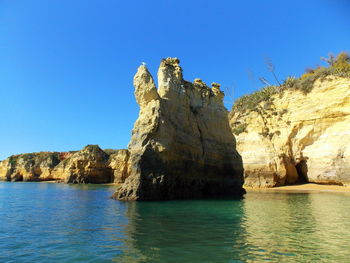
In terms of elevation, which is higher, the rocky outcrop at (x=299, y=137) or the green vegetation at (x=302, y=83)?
the green vegetation at (x=302, y=83)

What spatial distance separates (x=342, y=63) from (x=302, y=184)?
17384 mm

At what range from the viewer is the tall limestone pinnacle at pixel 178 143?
733 inches

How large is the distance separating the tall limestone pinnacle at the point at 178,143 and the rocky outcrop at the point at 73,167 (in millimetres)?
31479

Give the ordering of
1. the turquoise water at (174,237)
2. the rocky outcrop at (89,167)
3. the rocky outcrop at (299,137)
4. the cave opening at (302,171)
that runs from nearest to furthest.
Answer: the turquoise water at (174,237)
the rocky outcrop at (299,137)
the cave opening at (302,171)
the rocky outcrop at (89,167)

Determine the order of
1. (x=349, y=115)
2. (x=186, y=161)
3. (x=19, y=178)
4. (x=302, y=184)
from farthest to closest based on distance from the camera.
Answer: (x=19, y=178)
(x=302, y=184)
(x=349, y=115)
(x=186, y=161)

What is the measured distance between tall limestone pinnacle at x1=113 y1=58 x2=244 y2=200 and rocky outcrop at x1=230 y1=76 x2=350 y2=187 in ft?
33.1

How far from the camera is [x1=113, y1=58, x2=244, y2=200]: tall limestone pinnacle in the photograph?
18625mm

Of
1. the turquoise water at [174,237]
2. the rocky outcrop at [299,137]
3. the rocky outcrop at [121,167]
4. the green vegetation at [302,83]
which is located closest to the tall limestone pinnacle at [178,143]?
the turquoise water at [174,237]

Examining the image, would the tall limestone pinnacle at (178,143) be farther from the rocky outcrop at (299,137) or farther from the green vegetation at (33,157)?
the green vegetation at (33,157)

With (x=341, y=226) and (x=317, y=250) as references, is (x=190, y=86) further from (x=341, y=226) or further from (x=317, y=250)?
(x=317, y=250)

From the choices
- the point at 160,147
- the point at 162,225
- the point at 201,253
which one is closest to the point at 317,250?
the point at 201,253

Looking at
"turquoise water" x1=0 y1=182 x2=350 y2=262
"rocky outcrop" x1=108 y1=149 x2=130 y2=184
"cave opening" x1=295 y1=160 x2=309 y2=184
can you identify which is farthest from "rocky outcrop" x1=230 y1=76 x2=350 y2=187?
"rocky outcrop" x1=108 y1=149 x2=130 y2=184

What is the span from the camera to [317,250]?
7164 millimetres

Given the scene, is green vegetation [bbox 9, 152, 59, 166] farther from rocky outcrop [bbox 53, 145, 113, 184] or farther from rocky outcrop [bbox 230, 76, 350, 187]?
rocky outcrop [bbox 230, 76, 350, 187]
